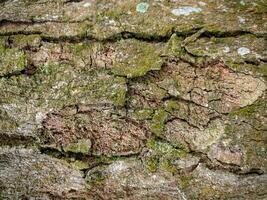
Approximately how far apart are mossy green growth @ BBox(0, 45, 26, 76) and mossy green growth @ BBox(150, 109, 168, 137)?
647 millimetres

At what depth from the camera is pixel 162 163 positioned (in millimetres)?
1809

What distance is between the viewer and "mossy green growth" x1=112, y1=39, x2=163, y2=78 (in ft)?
6.22

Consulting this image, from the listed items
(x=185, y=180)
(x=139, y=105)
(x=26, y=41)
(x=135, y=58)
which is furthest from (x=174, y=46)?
Result: (x=26, y=41)

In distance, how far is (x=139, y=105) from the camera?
1866mm

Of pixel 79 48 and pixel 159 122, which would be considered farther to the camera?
pixel 79 48

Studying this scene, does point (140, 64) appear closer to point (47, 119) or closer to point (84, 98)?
point (84, 98)

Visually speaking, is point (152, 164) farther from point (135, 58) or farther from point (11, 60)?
point (11, 60)

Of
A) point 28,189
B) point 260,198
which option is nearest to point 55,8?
point 28,189

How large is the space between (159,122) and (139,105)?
0.38 ft

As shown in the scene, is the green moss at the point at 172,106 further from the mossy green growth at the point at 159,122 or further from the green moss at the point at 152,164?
the green moss at the point at 152,164

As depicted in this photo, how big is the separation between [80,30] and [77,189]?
0.72 metres

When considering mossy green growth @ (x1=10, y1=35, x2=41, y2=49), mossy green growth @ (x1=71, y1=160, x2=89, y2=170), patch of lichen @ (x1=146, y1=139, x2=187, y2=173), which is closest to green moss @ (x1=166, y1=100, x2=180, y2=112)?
patch of lichen @ (x1=146, y1=139, x2=187, y2=173)

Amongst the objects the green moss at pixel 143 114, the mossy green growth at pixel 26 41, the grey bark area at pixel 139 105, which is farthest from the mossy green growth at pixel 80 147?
the mossy green growth at pixel 26 41

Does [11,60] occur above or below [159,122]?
above
